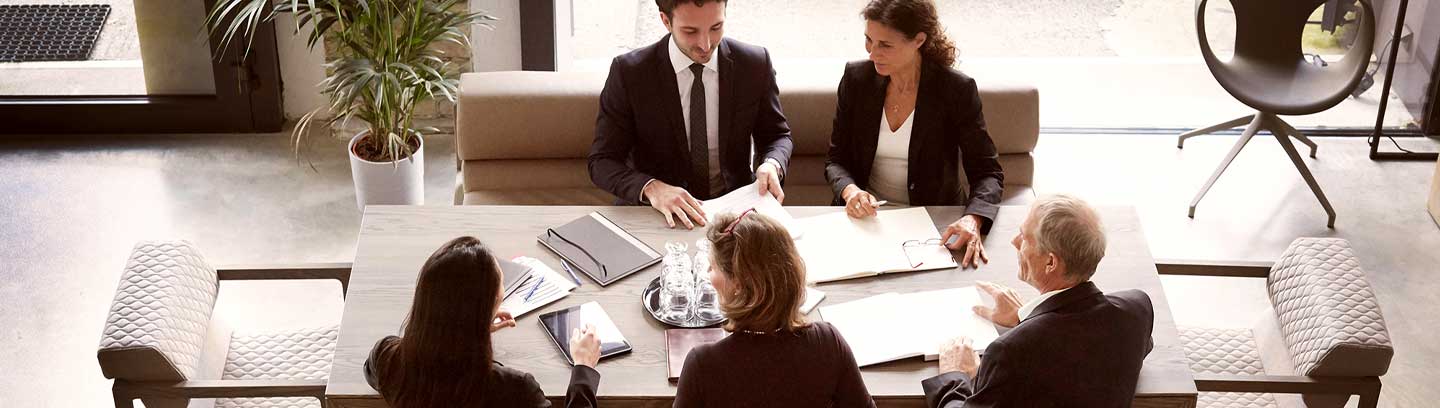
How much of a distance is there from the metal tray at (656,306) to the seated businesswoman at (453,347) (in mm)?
364

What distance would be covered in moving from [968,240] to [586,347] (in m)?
1.01

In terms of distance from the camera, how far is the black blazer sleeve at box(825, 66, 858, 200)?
3.64 meters

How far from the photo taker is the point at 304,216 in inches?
196

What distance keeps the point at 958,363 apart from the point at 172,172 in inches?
145

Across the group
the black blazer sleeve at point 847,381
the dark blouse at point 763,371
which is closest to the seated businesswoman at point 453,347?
the dark blouse at point 763,371

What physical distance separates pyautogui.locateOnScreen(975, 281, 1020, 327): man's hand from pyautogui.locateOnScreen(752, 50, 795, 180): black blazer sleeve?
0.97m

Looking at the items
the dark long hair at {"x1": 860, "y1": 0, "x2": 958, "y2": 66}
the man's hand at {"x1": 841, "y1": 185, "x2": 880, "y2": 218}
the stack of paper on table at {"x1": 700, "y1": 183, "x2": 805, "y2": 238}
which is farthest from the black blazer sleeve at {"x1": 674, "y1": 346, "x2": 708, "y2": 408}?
the dark long hair at {"x1": 860, "y1": 0, "x2": 958, "y2": 66}

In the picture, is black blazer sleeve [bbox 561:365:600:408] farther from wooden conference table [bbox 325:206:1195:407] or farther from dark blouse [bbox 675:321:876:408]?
dark blouse [bbox 675:321:876:408]

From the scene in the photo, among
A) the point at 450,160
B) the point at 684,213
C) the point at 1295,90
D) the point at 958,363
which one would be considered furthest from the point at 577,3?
the point at 958,363

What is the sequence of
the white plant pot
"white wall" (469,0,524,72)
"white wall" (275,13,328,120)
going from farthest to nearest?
"white wall" (275,13,328,120) < "white wall" (469,0,524,72) < the white plant pot

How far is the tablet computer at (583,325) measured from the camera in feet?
9.04

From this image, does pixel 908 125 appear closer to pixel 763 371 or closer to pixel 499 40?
pixel 763 371

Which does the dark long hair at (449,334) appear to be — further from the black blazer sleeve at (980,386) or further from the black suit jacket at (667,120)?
the black suit jacket at (667,120)

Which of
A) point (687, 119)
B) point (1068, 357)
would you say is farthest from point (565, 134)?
point (1068, 357)
